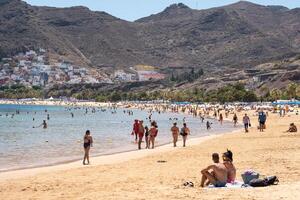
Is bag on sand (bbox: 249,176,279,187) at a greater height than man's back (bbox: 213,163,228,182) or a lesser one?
lesser

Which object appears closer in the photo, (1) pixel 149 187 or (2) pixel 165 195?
(2) pixel 165 195

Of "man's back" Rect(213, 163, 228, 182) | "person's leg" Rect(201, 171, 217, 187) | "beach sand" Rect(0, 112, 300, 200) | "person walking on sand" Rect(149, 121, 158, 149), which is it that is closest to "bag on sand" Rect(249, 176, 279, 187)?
"beach sand" Rect(0, 112, 300, 200)

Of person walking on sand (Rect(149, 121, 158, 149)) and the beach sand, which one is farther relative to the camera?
person walking on sand (Rect(149, 121, 158, 149))

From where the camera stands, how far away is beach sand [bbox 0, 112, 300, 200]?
455 inches

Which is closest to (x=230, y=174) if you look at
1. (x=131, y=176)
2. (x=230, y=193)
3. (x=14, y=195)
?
(x=230, y=193)

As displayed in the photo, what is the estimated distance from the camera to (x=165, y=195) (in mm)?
11500

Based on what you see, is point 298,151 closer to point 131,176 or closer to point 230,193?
point 131,176

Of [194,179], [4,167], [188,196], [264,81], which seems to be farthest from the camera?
[264,81]

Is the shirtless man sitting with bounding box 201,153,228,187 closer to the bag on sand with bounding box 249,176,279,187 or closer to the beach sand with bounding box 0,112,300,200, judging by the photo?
the beach sand with bounding box 0,112,300,200

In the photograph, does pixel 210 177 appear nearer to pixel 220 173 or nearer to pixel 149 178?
pixel 220 173

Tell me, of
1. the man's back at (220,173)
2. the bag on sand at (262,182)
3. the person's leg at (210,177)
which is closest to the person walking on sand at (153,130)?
the person's leg at (210,177)

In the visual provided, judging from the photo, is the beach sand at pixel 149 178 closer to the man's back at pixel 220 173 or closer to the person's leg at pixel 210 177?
the person's leg at pixel 210 177

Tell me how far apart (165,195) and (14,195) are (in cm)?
369

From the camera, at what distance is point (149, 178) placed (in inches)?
576
